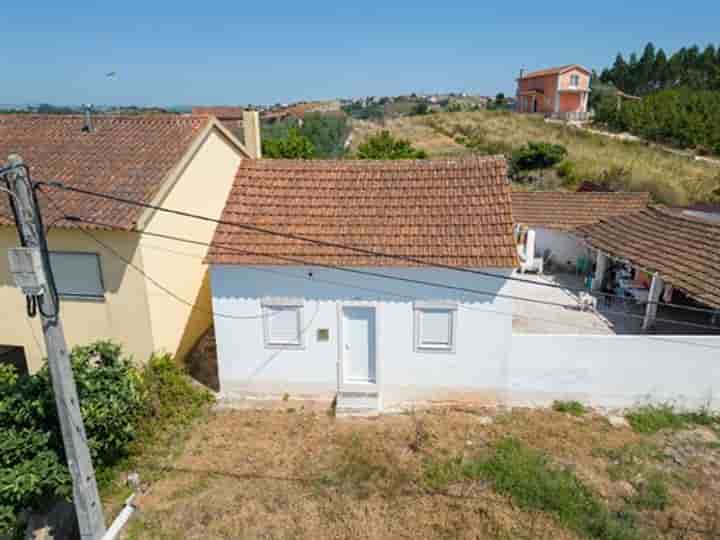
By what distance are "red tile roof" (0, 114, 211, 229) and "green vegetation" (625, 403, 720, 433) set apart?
13572 mm

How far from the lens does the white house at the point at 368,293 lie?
41.7 ft

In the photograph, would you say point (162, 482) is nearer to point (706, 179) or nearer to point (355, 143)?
point (706, 179)

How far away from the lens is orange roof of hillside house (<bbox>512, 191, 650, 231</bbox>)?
23.0 metres

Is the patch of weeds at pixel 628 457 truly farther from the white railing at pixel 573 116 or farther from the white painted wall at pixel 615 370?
the white railing at pixel 573 116

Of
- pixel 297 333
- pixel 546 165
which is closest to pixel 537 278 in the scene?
pixel 297 333

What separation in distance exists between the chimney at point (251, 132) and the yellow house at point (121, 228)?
287cm

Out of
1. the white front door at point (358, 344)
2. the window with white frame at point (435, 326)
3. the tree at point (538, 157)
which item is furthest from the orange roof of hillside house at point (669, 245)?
the tree at point (538, 157)

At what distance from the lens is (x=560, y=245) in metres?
23.1

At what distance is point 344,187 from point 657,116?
56336 millimetres

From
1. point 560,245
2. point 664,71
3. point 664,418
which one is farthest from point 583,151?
point 664,71

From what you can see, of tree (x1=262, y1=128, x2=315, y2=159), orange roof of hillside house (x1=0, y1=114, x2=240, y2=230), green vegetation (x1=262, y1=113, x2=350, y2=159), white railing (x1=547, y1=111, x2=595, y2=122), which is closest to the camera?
orange roof of hillside house (x1=0, y1=114, x2=240, y2=230)

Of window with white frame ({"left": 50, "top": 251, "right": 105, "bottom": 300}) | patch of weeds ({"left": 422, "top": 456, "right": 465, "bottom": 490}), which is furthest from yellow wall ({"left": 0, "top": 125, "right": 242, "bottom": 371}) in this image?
patch of weeds ({"left": 422, "top": 456, "right": 465, "bottom": 490})

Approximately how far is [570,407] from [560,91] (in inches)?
2824

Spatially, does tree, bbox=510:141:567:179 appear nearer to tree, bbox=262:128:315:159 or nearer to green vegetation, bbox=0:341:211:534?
tree, bbox=262:128:315:159
